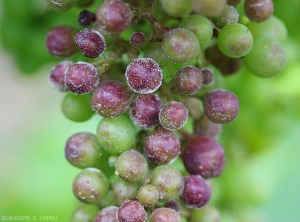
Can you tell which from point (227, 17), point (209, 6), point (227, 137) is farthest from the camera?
point (227, 137)

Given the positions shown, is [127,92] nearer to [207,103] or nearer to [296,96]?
[207,103]

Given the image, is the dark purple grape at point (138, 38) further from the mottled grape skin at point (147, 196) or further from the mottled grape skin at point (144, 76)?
the mottled grape skin at point (147, 196)

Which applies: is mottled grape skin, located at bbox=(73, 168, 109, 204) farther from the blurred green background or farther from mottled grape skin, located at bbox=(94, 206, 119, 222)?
the blurred green background

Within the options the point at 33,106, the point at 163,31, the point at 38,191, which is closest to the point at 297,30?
the point at 163,31

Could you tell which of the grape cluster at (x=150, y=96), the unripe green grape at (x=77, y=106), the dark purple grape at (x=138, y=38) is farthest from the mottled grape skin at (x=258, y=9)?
the unripe green grape at (x=77, y=106)

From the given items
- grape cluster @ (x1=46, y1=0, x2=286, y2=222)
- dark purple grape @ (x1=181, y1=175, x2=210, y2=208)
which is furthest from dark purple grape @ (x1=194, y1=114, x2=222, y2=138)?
dark purple grape @ (x1=181, y1=175, x2=210, y2=208)

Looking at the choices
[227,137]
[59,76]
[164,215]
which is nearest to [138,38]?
[59,76]

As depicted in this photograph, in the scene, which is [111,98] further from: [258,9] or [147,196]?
[258,9]
